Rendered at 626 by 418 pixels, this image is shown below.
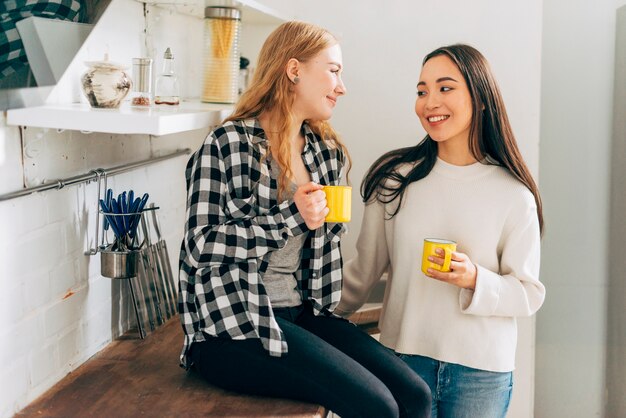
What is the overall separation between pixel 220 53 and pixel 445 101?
0.69 metres

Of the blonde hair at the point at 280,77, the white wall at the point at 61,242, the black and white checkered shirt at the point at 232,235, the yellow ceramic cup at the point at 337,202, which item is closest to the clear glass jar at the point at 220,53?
the white wall at the point at 61,242

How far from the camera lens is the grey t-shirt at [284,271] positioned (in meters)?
1.82

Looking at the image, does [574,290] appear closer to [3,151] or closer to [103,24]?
[103,24]

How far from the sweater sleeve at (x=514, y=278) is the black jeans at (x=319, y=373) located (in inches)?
10.5

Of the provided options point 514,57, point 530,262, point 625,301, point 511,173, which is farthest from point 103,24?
point 625,301

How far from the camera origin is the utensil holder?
1853mm

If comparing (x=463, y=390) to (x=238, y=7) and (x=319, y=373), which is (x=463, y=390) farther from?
(x=238, y=7)

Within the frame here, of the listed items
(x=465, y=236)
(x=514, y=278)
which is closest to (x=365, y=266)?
(x=465, y=236)

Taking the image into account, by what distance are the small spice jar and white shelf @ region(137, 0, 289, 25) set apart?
272 millimetres

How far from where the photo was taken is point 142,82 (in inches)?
73.0

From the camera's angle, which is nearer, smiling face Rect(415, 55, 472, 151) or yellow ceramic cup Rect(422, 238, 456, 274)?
yellow ceramic cup Rect(422, 238, 456, 274)

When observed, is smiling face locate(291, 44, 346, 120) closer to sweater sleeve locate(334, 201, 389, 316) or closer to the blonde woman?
the blonde woman

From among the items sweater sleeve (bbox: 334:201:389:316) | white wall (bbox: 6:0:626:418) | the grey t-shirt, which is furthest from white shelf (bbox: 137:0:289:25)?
sweater sleeve (bbox: 334:201:389:316)

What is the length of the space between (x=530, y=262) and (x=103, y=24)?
1208 mm
